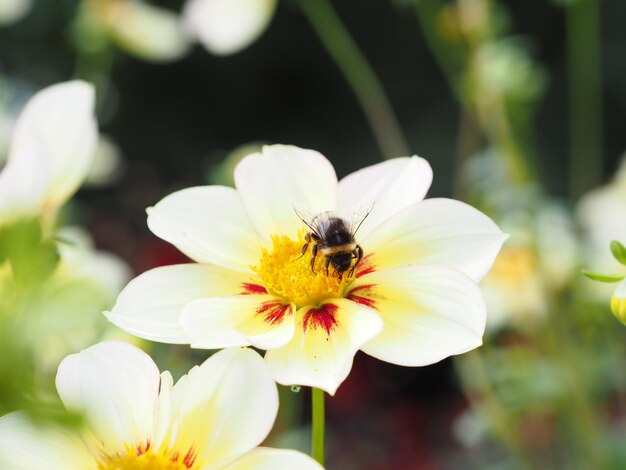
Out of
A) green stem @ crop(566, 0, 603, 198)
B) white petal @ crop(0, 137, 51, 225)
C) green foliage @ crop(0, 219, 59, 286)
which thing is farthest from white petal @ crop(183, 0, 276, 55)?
green stem @ crop(566, 0, 603, 198)

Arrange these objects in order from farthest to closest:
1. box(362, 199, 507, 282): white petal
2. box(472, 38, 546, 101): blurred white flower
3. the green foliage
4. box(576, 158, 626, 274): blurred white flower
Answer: box(472, 38, 546, 101): blurred white flower < box(576, 158, 626, 274): blurred white flower < box(362, 199, 507, 282): white petal < the green foliage

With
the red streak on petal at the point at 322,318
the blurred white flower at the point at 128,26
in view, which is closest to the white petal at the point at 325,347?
the red streak on petal at the point at 322,318

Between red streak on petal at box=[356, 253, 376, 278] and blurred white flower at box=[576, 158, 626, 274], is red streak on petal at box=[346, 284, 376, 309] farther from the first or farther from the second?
blurred white flower at box=[576, 158, 626, 274]

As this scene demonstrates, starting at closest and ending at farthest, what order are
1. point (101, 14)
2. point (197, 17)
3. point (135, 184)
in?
point (197, 17) → point (101, 14) → point (135, 184)

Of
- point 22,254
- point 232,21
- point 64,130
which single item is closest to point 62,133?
point 64,130

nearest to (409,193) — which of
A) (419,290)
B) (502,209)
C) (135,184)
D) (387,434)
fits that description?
(419,290)

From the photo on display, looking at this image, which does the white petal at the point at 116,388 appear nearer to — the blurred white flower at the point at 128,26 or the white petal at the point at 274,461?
the white petal at the point at 274,461

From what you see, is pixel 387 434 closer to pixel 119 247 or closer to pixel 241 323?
pixel 119 247
